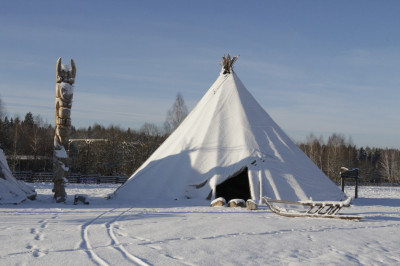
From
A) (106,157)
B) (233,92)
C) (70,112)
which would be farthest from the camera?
(106,157)

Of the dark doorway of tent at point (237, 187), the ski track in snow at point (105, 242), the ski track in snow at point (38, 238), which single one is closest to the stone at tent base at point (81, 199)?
the ski track in snow at point (105, 242)

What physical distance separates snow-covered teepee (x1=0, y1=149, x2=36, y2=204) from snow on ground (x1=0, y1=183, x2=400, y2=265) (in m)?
0.85

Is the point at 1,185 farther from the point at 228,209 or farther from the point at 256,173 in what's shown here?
the point at 256,173

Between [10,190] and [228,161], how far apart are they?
7253 millimetres

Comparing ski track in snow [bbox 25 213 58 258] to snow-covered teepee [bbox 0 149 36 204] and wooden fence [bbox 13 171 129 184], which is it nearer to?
snow-covered teepee [bbox 0 149 36 204]

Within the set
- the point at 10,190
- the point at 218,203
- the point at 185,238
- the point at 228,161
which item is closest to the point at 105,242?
the point at 185,238

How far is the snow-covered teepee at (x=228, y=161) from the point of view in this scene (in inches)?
528

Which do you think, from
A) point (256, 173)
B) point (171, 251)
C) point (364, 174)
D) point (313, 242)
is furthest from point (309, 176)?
point (364, 174)

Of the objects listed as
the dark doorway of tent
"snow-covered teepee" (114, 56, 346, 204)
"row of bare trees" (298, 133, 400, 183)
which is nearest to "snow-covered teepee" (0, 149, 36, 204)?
"snow-covered teepee" (114, 56, 346, 204)

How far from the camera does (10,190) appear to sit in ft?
39.7

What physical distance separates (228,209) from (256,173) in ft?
7.27

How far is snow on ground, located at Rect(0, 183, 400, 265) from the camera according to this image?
18.0 ft

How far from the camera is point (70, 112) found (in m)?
13.0

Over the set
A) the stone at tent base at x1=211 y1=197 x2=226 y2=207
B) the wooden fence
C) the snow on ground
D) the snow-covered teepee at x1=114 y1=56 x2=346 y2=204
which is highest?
the snow-covered teepee at x1=114 y1=56 x2=346 y2=204
